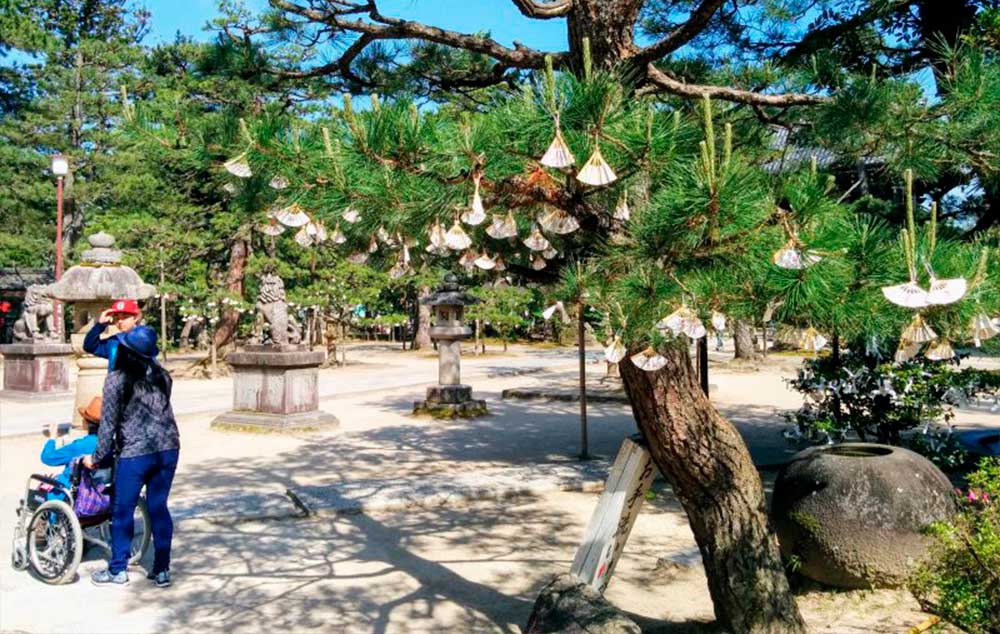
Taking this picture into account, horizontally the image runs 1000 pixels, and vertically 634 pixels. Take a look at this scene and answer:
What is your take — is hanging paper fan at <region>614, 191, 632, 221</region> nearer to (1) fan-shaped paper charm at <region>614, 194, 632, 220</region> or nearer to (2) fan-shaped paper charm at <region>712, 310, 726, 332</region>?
(1) fan-shaped paper charm at <region>614, 194, 632, 220</region>

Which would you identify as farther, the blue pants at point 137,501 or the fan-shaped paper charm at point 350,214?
the blue pants at point 137,501

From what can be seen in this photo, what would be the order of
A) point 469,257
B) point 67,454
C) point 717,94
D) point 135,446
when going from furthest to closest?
point 67,454, point 135,446, point 717,94, point 469,257

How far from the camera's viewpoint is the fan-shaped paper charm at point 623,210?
108 inches

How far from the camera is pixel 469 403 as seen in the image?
13008 millimetres

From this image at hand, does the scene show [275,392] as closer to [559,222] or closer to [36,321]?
[36,321]

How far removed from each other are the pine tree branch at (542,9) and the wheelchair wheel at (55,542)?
352 cm

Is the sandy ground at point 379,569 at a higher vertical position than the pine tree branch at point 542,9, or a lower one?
lower

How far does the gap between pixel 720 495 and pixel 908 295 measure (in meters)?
1.70

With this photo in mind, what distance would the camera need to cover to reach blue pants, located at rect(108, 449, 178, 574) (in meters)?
4.41

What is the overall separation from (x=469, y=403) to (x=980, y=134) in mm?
10210

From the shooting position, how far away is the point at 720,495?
348cm

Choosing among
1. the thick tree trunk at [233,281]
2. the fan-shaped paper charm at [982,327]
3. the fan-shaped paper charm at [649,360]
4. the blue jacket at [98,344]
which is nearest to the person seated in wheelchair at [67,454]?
the blue jacket at [98,344]

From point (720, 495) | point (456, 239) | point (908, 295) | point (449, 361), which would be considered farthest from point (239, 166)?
point (449, 361)

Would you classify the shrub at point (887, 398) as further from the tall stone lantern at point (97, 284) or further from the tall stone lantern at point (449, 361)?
the tall stone lantern at point (97, 284)
